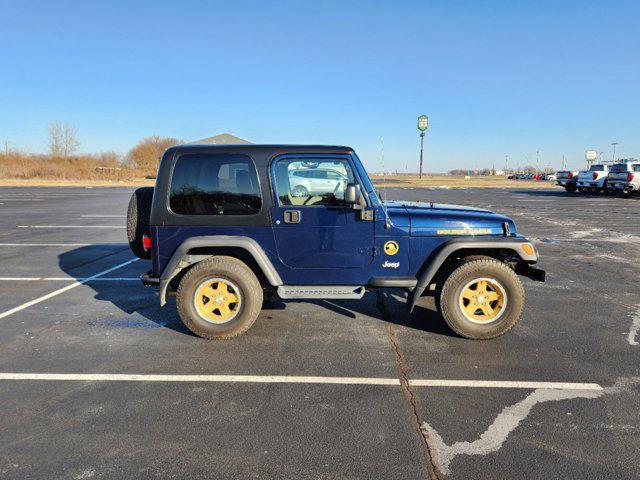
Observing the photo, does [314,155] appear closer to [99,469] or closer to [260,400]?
[260,400]

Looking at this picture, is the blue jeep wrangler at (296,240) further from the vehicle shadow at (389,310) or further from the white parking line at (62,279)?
the white parking line at (62,279)

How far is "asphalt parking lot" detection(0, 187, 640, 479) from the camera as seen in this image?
100 inches

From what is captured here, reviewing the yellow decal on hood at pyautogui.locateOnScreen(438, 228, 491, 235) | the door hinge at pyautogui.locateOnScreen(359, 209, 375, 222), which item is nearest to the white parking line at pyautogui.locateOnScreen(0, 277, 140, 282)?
the door hinge at pyautogui.locateOnScreen(359, 209, 375, 222)

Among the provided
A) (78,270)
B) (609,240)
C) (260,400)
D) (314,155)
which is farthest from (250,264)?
(609,240)

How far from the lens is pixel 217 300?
4.40 m

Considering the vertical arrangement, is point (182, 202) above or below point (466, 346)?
above

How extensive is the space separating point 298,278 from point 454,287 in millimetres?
1627

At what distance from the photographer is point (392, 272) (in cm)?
440

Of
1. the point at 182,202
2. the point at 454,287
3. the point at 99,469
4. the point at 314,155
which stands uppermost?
the point at 314,155

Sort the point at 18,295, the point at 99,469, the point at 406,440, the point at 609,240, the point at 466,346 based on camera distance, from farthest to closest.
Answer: the point at 609,240, the point at 18,295, the point at 466,346, the point at 406,440, the point at 99,469

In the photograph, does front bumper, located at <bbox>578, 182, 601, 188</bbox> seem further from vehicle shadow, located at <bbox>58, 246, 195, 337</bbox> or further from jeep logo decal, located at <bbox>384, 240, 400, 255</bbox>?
vehicle shadow, located at <bbox>58, 246, 195, 337</bbox>

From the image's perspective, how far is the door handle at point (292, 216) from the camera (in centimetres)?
425

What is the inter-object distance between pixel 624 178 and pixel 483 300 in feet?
86.7

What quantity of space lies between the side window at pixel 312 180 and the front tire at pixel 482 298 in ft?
4.84
